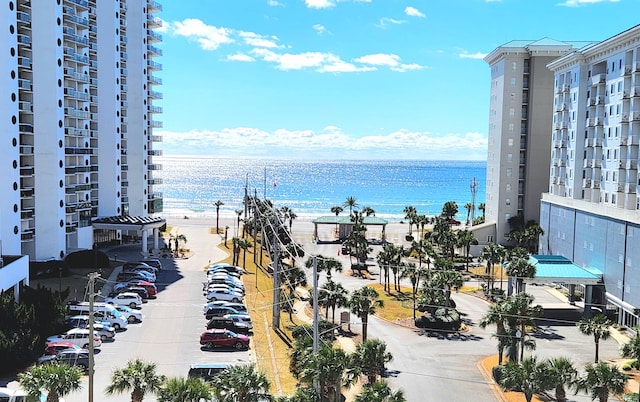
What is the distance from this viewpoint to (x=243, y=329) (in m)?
41.5

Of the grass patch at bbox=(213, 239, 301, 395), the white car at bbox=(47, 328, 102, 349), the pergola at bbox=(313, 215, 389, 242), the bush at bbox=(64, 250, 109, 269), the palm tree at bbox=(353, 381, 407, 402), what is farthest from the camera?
the pergola at bbox=(313, 215, 389, 242)

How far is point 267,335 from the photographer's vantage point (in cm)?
4200

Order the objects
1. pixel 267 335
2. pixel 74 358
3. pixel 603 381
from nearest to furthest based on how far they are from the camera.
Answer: pixel 603 381
pixel 74 358
pixel 267 335

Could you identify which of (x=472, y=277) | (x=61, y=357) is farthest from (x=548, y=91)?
(x=61, y=357)

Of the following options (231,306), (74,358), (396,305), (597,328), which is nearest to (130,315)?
(231,306)

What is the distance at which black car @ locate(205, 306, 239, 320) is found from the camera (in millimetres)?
45025

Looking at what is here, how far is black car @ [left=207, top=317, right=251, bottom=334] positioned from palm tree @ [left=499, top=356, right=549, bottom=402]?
1917cm

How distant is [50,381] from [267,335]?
20.1m

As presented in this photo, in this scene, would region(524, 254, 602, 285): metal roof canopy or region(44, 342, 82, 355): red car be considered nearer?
region(44, 342, 82, 355): red car

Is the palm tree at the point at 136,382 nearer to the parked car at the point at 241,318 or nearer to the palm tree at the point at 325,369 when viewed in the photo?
the palm tree at the point at 325,369

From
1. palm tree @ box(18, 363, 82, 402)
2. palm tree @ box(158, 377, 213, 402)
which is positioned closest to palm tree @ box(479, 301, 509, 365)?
palm tree @ box(158, 377, 213, 402)

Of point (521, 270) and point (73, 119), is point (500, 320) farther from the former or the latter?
point (73, 119)

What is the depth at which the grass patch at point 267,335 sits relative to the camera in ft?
111

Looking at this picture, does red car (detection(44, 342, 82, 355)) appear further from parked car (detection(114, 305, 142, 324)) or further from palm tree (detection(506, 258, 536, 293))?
palm tree (detection(506, 258, 536, 293))
